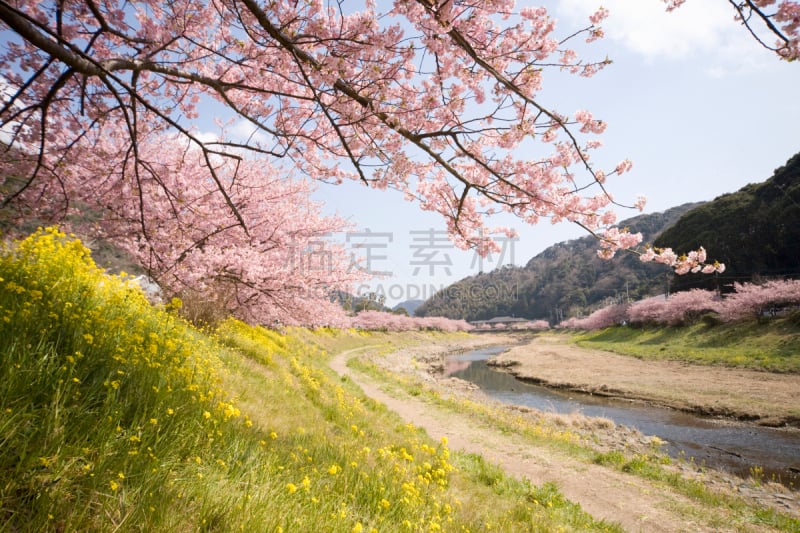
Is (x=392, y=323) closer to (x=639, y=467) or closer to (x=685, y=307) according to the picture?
(x=685, y=307)

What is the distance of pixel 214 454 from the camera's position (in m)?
3.19

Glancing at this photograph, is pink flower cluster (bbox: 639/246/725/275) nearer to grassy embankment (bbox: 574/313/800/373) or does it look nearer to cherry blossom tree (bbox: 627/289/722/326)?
grassy embankment (bbox: 574/313/800/373)

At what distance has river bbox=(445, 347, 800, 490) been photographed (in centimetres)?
1088

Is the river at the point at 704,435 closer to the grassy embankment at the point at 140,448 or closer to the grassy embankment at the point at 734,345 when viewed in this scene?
the grassy embankment at the point at 140,448

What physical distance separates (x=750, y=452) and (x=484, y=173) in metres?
13.6

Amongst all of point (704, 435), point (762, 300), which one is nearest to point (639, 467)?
point (704, 435)

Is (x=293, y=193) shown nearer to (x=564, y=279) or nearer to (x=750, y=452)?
(x=750, y=452)

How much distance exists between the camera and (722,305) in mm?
37750

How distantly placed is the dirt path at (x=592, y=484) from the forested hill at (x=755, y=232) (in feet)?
157

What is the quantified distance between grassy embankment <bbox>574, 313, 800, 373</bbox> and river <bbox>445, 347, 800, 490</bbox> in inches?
436

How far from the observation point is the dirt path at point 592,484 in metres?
6.95

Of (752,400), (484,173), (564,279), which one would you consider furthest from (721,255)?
(564,279)

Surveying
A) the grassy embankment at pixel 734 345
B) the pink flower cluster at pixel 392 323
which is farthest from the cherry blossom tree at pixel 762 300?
the pink flower cluster at pixel 392 323

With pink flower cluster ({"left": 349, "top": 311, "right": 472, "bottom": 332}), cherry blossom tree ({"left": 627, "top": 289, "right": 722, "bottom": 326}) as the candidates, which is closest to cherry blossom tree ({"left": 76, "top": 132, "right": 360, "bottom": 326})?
cherry blossom tree ({"left": 627, "top": 289, "right": 722, "bottom": 326})
